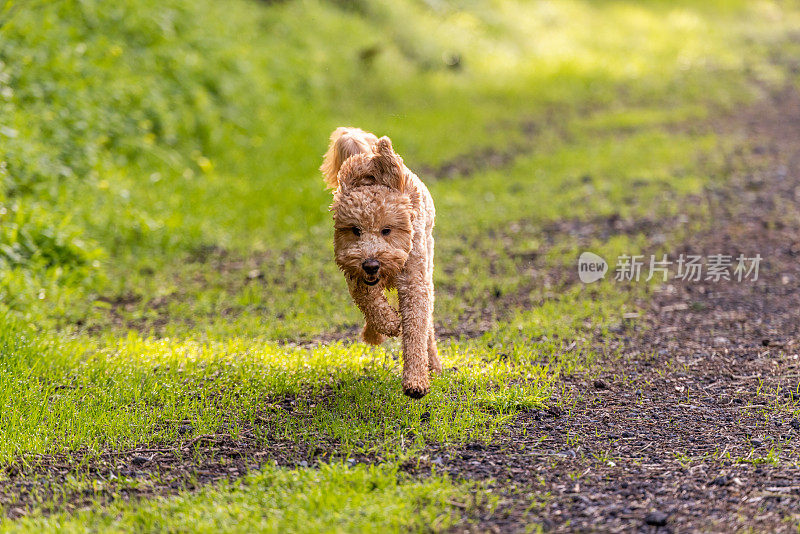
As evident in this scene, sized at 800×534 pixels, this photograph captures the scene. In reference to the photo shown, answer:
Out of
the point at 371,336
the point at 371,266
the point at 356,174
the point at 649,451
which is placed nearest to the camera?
the point at 371,266

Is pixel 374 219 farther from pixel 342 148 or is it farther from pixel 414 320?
pixel 342 148

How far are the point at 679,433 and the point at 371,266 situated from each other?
214cm

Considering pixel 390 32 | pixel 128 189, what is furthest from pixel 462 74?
pixel 128 189

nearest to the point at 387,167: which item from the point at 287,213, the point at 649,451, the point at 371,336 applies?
the point at 371,336

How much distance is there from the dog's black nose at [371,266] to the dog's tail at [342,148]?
95cm

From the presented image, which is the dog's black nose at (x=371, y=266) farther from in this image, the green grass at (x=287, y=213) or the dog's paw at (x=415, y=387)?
the green grass at (x=287, y=213)

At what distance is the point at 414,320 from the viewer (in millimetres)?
5312

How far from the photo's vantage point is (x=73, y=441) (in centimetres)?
519

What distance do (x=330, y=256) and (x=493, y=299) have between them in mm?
1979

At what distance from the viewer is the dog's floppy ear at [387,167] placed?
5.07 metres

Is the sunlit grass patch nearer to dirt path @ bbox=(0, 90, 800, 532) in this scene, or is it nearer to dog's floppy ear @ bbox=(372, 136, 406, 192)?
dirt path @ bbox=(0, 90, 800, 532)

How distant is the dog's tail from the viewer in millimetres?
5555

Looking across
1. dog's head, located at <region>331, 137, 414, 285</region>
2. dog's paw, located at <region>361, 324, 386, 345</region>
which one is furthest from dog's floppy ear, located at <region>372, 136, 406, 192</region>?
dog's paw, located at <region>361, 324, 386, 345</region>

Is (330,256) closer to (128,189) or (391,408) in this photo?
(128,189)
